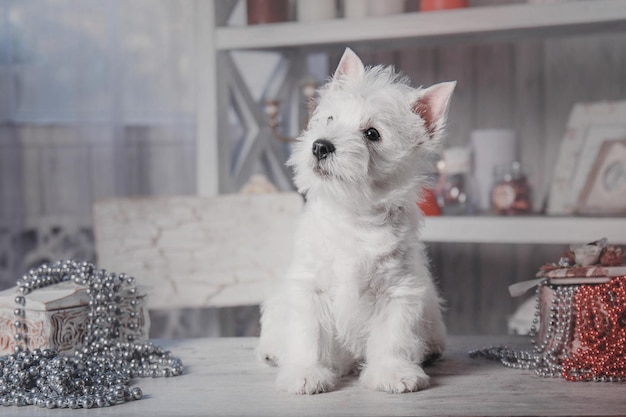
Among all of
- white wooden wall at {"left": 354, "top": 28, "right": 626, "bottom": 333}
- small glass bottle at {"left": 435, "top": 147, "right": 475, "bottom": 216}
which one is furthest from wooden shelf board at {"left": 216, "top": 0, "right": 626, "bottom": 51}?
small glass bottle at {"left": 435, "top": 147, "right": 475, "bottom": 216}

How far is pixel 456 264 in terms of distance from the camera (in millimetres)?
2316

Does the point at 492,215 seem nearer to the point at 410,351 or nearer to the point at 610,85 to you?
the point at 610,85

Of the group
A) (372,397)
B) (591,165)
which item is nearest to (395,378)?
(372,397)

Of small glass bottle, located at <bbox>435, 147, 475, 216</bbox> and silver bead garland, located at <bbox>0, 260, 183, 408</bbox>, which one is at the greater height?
small glass bottle, located at <bbox>435, 147, 475, 216</bbox>

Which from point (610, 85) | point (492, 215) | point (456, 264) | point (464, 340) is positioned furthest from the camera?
point (456, 264)

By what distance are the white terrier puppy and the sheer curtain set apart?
1.45 metres

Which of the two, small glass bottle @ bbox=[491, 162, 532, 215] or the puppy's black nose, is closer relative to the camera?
the puppy's black nose

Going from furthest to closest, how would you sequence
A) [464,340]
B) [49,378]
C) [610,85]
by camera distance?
1. [610,85]
2. [464,340]
3. [49,378]

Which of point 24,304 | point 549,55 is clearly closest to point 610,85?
point 549,55

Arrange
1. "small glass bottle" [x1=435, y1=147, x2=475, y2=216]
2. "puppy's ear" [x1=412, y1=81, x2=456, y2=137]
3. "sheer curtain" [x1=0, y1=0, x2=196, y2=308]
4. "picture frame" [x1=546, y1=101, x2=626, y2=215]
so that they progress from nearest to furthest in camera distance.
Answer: "puppy's ear" [x1=412, y1=81, x2=456, y2=137]
"picture frame" [x1=546, y1=101, x2=626, y2=215]
"small glass bottle" [x1=435, y1=147, x2=475, y2=216]
"sheer curtain" [x1=0, y1=0, x2=196, y2=308]

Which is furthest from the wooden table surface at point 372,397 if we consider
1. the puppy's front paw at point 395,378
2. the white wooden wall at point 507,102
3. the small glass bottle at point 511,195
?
the white wooden wall at point 507,102

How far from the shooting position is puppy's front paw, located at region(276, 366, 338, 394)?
3.24 feet

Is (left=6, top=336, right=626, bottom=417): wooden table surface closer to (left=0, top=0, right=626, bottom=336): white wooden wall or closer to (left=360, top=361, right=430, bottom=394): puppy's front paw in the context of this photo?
(left=360, top=361, right=430, bottom=394): puppy's front paw

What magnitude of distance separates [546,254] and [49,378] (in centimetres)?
164
